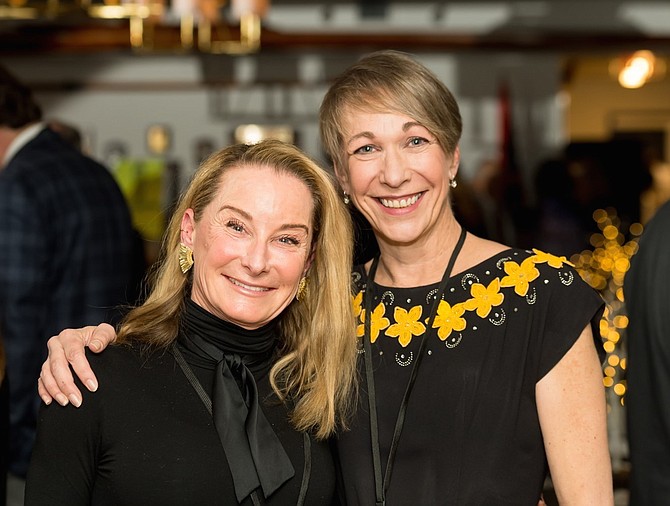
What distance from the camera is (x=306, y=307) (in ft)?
6.95

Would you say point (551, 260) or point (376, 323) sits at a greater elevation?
point (551, 260)

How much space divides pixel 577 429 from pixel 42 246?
193 cm

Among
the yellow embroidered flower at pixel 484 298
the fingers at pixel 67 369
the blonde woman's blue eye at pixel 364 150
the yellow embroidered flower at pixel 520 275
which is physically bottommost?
the fingers at pixel 67 369

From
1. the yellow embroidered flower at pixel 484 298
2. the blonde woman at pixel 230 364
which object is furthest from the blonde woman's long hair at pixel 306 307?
the yellow embroidered flower at pixel 484 298

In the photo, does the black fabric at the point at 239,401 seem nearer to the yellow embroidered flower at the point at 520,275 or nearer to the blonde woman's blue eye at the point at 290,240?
the blonde woman's blue eye at the point at 290,240

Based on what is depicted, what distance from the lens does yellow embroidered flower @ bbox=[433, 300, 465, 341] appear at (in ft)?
6.64

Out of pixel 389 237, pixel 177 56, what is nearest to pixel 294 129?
pixel 177 56

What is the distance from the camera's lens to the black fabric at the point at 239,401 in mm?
1784

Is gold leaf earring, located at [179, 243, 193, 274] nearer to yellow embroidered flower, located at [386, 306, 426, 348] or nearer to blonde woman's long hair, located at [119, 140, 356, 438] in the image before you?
blonde woman's long hair, located at [119, 140, 356, 438]

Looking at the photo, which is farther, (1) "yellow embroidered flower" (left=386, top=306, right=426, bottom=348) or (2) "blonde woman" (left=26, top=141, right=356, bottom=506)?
(1) "yellow embroidered flower" (left=386, top=306, right=426, bottom=348)

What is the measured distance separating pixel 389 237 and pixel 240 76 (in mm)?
5034

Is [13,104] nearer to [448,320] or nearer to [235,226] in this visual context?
[235,226]

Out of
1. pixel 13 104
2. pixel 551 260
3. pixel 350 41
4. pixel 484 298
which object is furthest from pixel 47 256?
pixel 350 41

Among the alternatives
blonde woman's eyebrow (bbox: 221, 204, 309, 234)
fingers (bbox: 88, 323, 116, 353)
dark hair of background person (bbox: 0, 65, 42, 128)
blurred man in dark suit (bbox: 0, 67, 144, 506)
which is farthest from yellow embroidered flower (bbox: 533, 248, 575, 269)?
dark hair of background person (bbox: 0, 65, 42, 128)
